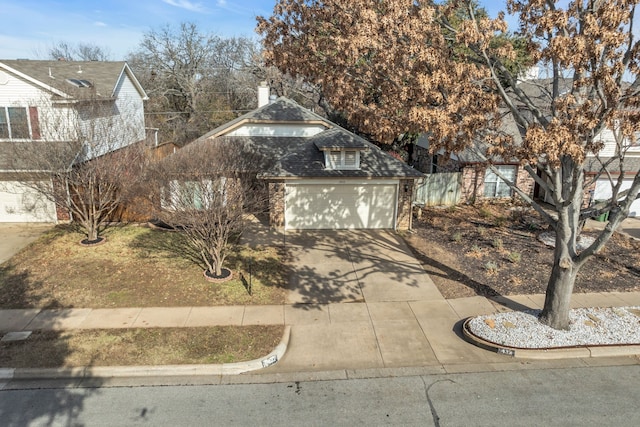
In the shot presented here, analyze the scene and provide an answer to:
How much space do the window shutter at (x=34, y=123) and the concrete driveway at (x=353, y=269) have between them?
1049 centimetres

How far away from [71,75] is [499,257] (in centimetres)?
2218

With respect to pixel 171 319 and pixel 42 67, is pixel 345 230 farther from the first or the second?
pixel 42 67

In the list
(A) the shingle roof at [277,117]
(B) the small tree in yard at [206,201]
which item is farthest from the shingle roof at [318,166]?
(B) the small tree in yard at [206,201]

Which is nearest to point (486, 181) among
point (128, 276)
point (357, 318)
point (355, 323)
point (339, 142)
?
point (339, 142)

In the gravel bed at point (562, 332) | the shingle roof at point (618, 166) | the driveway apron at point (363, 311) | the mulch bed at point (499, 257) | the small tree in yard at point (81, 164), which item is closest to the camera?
the driveway apron at point (363, 311)

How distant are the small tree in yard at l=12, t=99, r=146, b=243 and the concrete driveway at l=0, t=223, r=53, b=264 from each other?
1830 mm

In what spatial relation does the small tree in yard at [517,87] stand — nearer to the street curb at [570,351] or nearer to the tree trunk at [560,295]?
the tree trunk at [560,295]

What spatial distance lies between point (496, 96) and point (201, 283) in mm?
9024

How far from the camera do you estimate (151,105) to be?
39.8 m

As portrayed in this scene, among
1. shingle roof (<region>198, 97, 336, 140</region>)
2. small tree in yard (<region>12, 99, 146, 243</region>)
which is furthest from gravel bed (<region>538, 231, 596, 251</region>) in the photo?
small tree in yard (<region>12, 99, 146, 243</region>)

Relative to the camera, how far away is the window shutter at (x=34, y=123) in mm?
16625

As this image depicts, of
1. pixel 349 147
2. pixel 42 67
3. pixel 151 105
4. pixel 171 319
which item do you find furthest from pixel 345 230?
pixel 151 105

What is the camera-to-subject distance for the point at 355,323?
406 inches

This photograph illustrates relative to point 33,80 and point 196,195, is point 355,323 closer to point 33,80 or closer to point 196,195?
point 196,195
